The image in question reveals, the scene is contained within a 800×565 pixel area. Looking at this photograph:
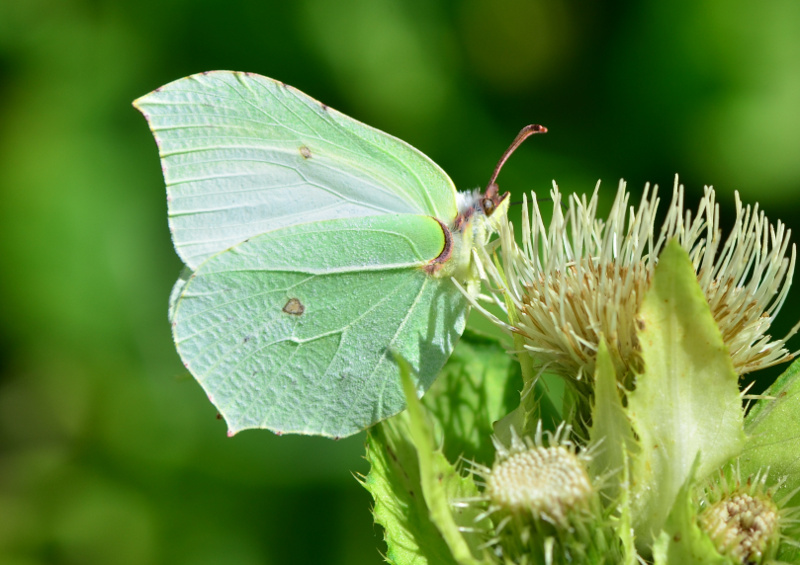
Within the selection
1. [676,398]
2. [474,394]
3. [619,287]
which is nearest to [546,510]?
[676,398]

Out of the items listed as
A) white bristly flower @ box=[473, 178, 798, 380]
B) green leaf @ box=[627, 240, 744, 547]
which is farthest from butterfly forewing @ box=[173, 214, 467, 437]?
green leaf @ box=[627, 240, 744, 547]

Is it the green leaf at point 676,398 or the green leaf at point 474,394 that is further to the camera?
the green leaf at point 474,394

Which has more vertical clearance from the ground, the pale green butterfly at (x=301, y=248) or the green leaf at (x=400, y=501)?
the pale green butterfly at (x=301, y=248)

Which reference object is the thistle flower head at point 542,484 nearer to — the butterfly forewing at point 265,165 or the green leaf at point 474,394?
the green leaf at point 474,394

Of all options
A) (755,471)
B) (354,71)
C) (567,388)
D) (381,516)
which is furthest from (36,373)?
(755,471)

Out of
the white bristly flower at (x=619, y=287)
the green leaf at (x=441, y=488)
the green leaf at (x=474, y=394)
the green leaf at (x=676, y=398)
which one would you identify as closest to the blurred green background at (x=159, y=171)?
the green leaf at (x=474, y=394)

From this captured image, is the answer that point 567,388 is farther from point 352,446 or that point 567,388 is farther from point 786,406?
point 352,446
